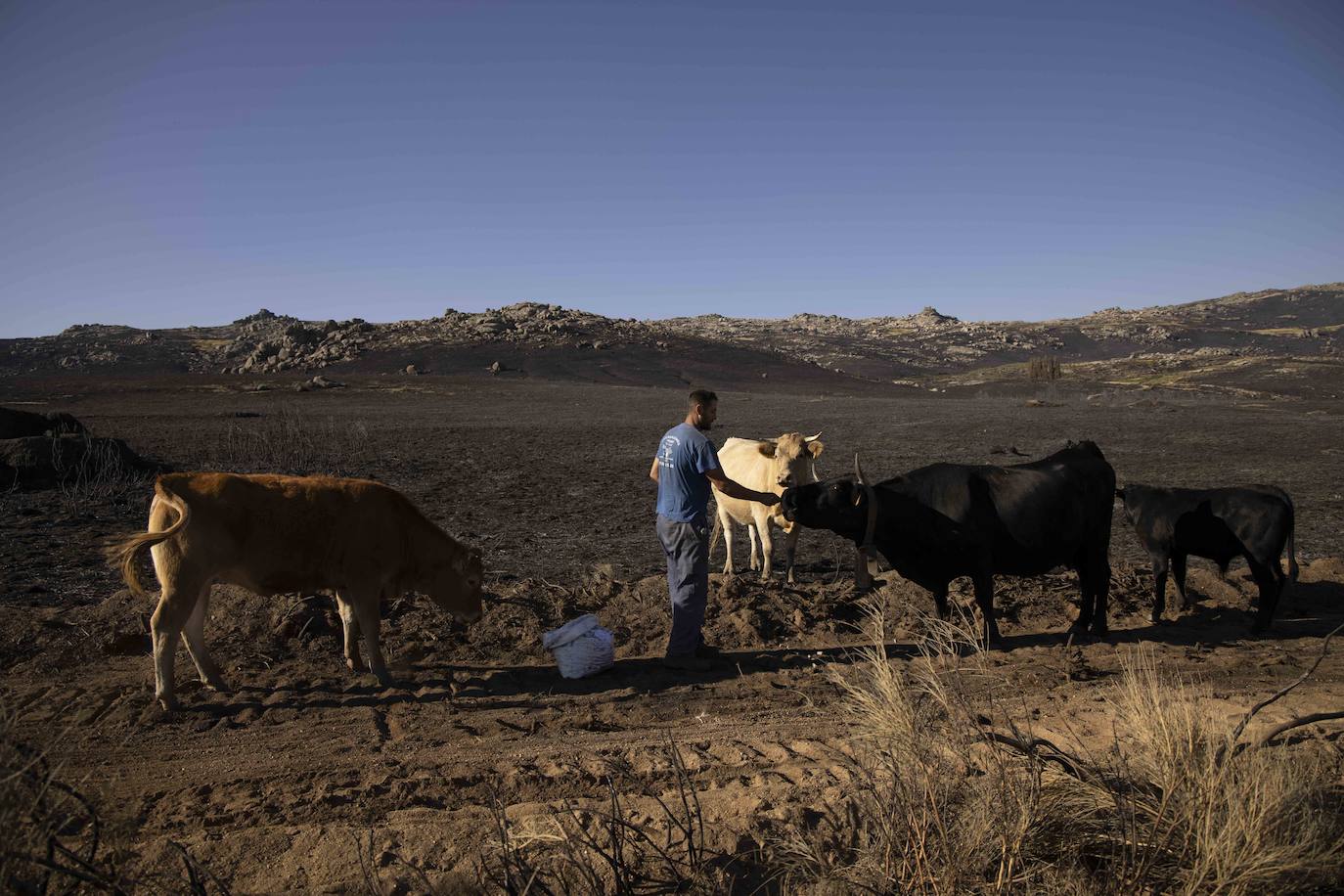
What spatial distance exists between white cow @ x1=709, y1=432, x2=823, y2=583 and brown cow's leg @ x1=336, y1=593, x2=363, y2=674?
405cm

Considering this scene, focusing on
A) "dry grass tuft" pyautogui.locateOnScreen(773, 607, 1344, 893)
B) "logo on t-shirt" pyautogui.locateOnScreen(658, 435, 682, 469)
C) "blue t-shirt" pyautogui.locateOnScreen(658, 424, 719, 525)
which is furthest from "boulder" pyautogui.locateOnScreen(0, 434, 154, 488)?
"dry grass tuft" pyautogui.locateOnScreen(773, 607, 1344, 893)

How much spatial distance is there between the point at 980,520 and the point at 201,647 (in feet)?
21.3

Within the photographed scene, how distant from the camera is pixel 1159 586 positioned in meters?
8.06

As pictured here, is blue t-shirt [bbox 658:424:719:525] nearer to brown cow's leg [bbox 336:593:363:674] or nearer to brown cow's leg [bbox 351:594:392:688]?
brown cow's leg [bbox 351:594:392:688]

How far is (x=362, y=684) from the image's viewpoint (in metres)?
6.11

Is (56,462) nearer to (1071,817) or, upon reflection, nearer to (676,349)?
(1071,817)

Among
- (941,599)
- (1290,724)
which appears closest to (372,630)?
(941,599)

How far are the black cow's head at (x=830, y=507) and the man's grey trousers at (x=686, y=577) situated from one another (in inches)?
37.4

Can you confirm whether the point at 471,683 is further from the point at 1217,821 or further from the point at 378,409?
the point at 378,409

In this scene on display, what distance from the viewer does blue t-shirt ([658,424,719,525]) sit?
6359 millimetres

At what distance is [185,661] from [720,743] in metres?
4.48

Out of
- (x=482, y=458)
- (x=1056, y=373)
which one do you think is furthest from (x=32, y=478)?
(x=1056, y=373)

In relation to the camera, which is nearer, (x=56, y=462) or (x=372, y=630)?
(x=372, y=630)

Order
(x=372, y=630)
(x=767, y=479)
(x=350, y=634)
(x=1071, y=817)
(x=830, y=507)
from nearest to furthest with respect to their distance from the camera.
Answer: (x=1071, y=817), (x=372, y=630), (x=350, y=634), (x=830, y=507), (x=767, y=479)
